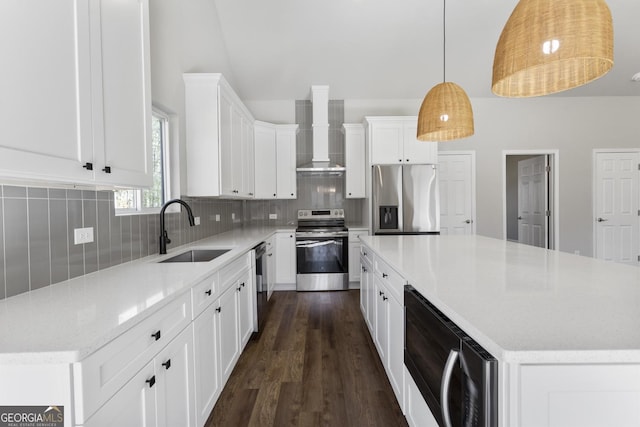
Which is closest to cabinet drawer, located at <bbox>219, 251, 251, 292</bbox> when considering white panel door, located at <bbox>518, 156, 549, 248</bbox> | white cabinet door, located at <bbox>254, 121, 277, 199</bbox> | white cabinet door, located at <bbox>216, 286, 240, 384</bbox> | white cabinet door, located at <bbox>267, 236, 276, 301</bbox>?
white cabinet door, located at <bbox>216, 286, 240, 384</bbox>

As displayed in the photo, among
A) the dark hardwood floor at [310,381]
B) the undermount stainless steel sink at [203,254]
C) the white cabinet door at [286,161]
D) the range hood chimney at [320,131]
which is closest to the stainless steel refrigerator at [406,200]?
the range hood chimney at [320,131]

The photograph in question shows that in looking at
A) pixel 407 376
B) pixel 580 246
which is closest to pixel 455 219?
pixel 580 246

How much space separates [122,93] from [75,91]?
0.31 meters

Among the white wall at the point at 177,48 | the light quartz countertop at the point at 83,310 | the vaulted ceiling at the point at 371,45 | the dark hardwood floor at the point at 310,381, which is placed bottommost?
the dark hardwood floor at the point at 310,381

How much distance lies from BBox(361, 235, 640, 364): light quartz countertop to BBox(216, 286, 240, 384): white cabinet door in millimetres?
1090

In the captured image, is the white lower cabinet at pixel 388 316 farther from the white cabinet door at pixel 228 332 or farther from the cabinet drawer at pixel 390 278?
the white cabinet door at pixel 228 332

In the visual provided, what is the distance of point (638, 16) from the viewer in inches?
145

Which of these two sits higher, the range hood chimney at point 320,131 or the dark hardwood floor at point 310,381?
the range hood chimney at point 320,131

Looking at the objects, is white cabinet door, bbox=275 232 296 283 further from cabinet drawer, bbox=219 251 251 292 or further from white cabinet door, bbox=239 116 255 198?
cabinet drawer, bbox=219 251 251 292

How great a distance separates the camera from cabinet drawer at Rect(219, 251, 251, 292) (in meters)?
1.93

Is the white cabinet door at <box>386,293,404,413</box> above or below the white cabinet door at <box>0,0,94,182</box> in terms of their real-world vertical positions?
below

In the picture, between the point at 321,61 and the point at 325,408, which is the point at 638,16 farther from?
the point at 325,408

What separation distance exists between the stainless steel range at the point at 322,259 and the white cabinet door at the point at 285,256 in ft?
0.43

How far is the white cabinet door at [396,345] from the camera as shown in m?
1.59
